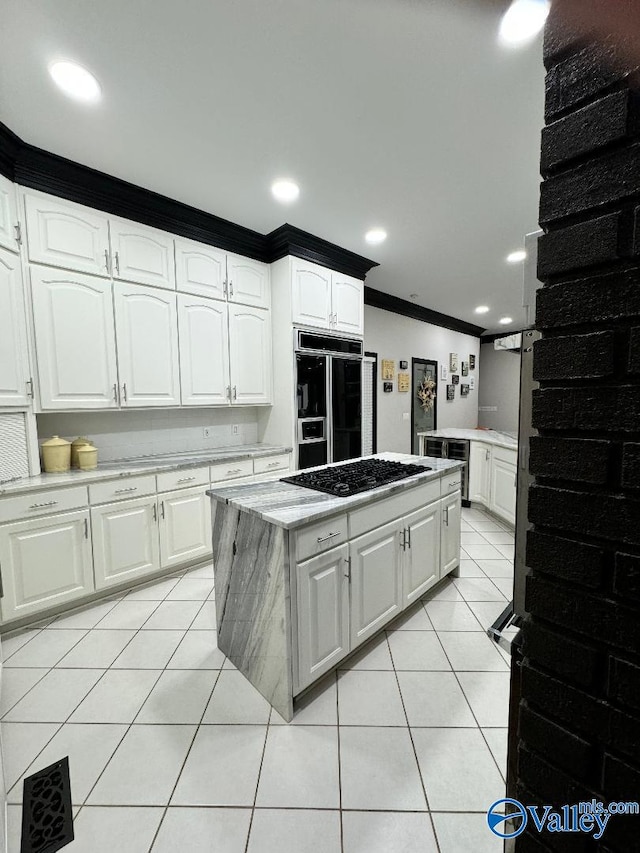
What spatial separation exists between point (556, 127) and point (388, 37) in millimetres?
1559

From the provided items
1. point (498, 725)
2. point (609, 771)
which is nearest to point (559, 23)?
point (609, 771)

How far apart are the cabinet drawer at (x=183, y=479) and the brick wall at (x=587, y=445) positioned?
2.56m

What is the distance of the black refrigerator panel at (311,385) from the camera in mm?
3404

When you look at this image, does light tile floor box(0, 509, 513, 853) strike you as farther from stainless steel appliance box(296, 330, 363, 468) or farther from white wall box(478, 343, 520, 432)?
white wall box(478, 343, 520, 432)

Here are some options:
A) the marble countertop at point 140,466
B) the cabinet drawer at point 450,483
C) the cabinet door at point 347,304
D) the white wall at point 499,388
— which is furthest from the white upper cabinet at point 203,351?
the white wall at point 499,388

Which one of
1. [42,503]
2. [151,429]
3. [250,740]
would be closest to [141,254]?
[151,429]

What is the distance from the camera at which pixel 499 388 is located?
7535 mm

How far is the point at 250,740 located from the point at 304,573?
2.25 ft

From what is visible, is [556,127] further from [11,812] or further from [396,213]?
[396,213]

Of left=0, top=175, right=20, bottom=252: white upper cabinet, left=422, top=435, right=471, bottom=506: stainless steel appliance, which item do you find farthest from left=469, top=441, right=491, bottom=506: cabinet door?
left=0, top=175, right=20, bottom=252: white upper cabinet

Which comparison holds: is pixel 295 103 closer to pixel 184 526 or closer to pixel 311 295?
pixel 311 295

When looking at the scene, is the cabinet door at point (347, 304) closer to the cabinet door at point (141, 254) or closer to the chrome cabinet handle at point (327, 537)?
the cabinet door at point (141, 254)

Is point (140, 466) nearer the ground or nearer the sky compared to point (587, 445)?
nearer the ground

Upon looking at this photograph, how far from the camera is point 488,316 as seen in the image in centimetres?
631
